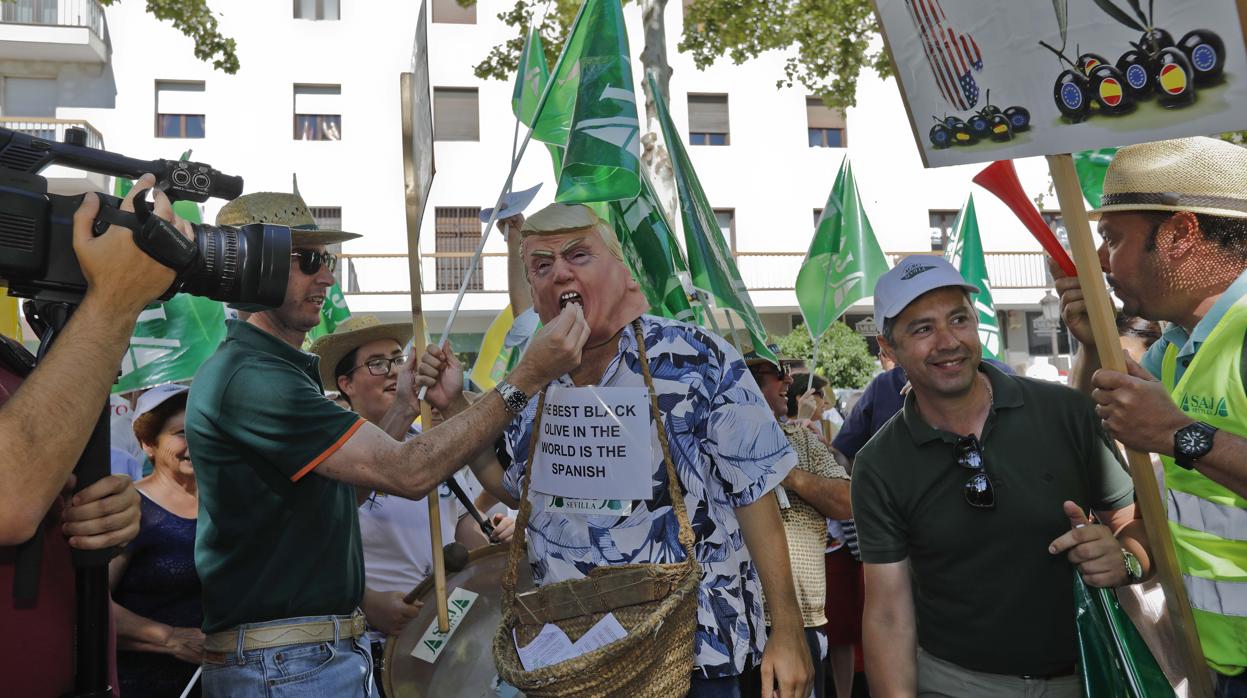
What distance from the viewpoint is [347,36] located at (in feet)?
79.2

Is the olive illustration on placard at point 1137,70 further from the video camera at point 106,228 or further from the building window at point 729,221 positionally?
the building window at point 729,221

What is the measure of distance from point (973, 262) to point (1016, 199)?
16.0 ft

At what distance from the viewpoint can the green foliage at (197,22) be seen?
1088 cm

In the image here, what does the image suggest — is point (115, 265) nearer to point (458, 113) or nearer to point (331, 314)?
point (331, 314)

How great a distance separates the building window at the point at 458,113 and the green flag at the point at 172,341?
18138 mm

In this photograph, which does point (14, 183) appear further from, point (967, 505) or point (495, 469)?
point (967, 505)

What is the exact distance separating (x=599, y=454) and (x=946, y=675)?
3.88 feet

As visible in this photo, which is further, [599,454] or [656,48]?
[656,48]

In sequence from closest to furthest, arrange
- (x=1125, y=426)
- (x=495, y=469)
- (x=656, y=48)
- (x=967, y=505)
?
1. (x=1125, y=426)
2. (x=967, y=505)
3. (x=495, y=469)
4. (x=656, y=48)

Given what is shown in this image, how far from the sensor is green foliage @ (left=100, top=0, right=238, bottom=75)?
10883 mm

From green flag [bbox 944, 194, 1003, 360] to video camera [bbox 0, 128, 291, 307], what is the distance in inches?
242

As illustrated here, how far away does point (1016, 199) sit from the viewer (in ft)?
9.29

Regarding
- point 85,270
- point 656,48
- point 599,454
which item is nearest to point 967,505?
point 599,454

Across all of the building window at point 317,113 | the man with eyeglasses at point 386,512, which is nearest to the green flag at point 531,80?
the man with eyeglasses at point 386,512
